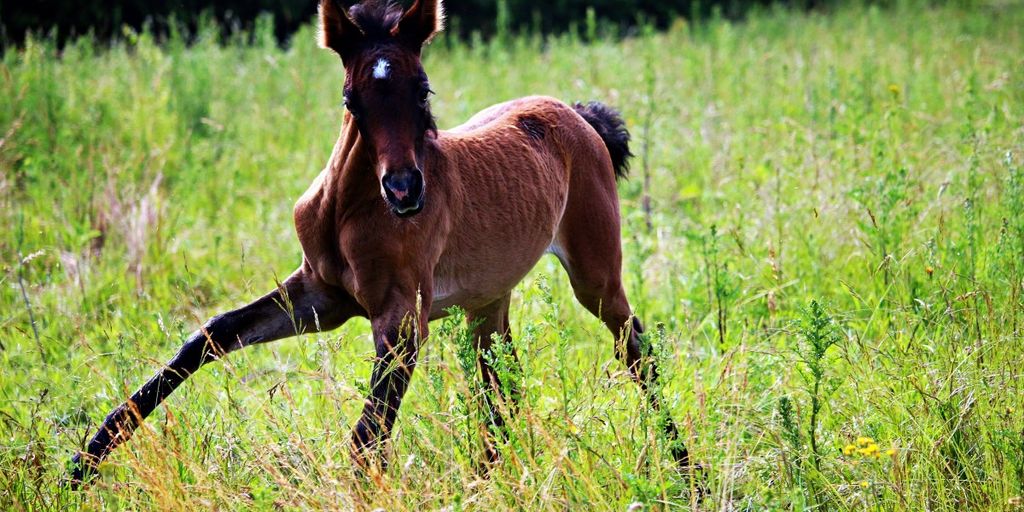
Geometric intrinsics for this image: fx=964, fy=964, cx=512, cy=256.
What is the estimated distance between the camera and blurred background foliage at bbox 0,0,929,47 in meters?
11.0


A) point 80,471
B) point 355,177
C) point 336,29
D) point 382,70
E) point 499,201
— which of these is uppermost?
point 336,29

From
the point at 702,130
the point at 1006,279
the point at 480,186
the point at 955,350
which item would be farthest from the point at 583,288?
the point at 702,130

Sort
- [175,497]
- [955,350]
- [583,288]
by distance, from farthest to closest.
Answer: [583,288] → [955,350] → [175,497]

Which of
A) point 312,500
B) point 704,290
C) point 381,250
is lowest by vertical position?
point 704,290

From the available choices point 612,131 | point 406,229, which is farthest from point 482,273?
point 612,131

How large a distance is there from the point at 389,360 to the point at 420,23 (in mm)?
1271

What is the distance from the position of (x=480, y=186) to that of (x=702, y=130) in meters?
4.52

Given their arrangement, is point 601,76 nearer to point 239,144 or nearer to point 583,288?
point 239,144

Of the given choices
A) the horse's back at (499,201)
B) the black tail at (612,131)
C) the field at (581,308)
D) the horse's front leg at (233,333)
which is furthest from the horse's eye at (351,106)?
the black tail at (612,131)

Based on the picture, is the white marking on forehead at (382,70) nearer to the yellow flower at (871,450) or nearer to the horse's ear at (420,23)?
the horse's ear at (420,23)

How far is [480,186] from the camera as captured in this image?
4117 millimetres

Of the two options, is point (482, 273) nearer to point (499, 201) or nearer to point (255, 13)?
point (499, 201)

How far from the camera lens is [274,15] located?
44.4 feet

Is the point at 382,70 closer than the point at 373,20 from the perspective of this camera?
Yes
